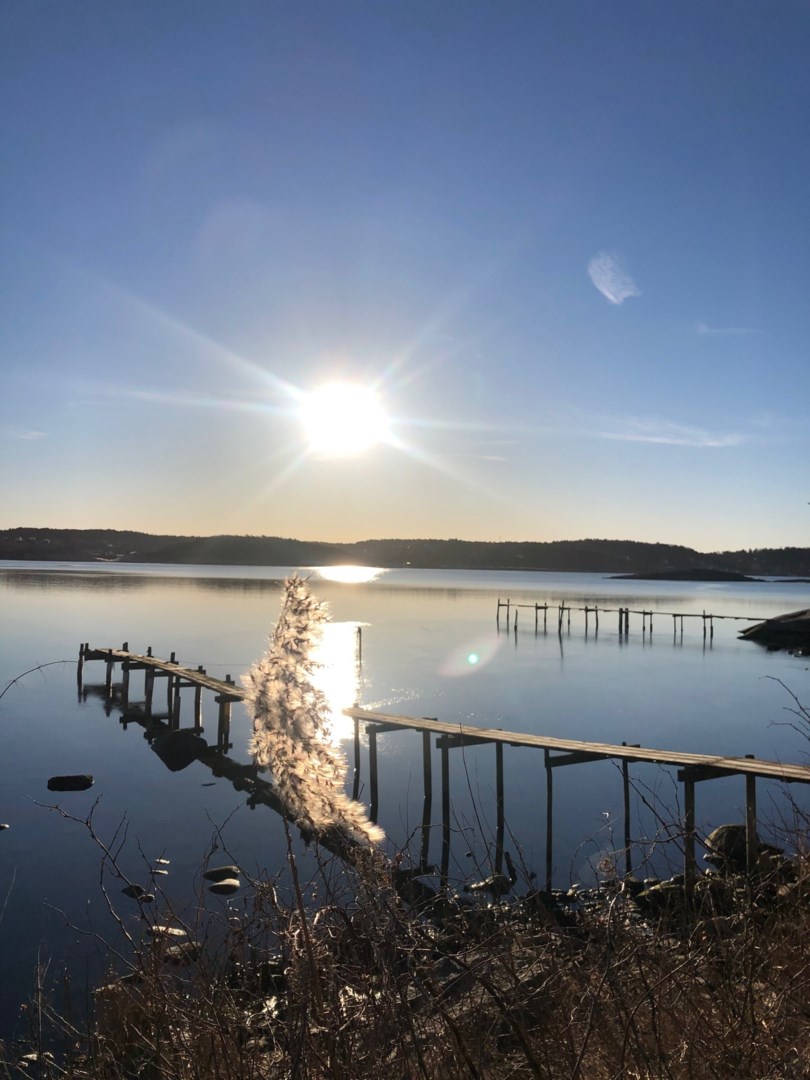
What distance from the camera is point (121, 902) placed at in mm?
14242

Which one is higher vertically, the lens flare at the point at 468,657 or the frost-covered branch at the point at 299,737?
the frost-covered branch at the point at 299,737

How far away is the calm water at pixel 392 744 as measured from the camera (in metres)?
15.0

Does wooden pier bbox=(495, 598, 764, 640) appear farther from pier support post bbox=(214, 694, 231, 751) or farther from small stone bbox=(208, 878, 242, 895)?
small stone bbox=(208, 878, 242, 895)

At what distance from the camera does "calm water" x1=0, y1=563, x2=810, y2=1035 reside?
49.3ft

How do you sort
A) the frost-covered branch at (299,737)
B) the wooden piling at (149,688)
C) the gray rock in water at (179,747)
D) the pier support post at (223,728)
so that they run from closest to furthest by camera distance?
1. the frost-covered branch at (299,737)
2. the gray rock in water at (179,747)
3. the pier support post at (223,728)
4. the wooden piling at (149,688)

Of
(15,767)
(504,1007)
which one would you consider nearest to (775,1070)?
(504,1007)

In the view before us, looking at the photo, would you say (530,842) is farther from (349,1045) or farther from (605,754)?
(349,1045)

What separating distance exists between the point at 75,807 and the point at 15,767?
4.89 m

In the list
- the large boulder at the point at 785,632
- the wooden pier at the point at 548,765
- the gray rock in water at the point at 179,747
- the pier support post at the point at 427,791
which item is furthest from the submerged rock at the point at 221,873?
the large boulder at the point at 785,632

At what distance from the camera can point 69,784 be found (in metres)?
22.7

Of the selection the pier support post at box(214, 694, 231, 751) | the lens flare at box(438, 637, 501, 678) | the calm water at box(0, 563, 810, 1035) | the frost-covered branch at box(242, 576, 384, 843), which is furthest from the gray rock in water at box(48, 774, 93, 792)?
the lens flare at box(438, 637, 501, 678)

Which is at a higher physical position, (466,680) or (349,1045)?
(349,1045)

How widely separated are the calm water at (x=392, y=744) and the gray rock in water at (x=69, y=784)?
1.29ft

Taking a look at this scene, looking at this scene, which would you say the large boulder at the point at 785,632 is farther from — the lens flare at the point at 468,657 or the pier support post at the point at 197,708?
the pier support post at the point at 197,708
